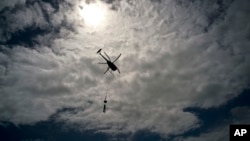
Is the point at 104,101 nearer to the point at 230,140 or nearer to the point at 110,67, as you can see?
the point at 110,67

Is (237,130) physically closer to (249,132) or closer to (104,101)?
(249,132)

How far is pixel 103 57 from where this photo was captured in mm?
60812

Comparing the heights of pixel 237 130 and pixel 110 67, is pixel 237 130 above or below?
below

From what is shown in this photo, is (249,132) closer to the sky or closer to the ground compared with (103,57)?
closer to the ground

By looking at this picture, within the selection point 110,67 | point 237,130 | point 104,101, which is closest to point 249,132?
point 237,130

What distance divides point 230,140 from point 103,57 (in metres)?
32.0

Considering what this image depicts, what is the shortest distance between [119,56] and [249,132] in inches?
1249

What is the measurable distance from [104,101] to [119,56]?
1227 centimetres

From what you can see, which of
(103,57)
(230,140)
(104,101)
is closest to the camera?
(230,140)

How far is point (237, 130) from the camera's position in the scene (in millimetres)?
44938

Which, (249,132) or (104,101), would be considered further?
(104,101)

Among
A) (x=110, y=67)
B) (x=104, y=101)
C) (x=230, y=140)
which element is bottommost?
(x=230, y=140)

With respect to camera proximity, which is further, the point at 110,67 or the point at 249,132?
the point at 110,67

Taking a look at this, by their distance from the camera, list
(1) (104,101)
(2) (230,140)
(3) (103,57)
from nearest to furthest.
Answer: (2) (230,140) < (1) (104,101) < (3) (103,57)
